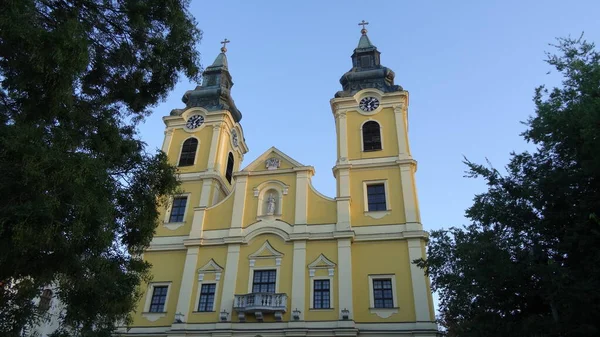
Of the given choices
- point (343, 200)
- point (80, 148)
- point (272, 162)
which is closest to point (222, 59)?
point (272, 162)

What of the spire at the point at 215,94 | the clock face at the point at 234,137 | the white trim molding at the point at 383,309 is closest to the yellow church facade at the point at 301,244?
the white trim molding at the point at 383,309

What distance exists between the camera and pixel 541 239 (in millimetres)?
12398

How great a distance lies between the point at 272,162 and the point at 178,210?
5.79 metres

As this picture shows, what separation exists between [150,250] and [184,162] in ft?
20.1

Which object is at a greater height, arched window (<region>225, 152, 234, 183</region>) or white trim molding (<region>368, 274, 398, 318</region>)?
arched window (<region>225, 152, 234, 183</region>)

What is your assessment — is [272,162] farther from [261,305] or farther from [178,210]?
[261,305]

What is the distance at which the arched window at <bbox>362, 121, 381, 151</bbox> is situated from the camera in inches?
1009

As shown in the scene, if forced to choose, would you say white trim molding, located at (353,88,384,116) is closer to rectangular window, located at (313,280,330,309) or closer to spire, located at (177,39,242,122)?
spire, located at (177,39,242,122)

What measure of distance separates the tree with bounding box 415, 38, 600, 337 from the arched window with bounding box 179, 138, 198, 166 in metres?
17.5

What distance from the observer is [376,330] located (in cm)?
1941

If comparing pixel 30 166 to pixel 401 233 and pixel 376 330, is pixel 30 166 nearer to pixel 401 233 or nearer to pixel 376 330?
pixel 376 330

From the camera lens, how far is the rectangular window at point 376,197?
76.6ft

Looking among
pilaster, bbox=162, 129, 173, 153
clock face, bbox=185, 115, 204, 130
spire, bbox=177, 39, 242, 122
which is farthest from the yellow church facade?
spire, bbox=177, 39, 242, 122

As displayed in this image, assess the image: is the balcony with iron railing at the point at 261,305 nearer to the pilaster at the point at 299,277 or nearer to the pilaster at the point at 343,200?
the pilaster at the point at 299,277
